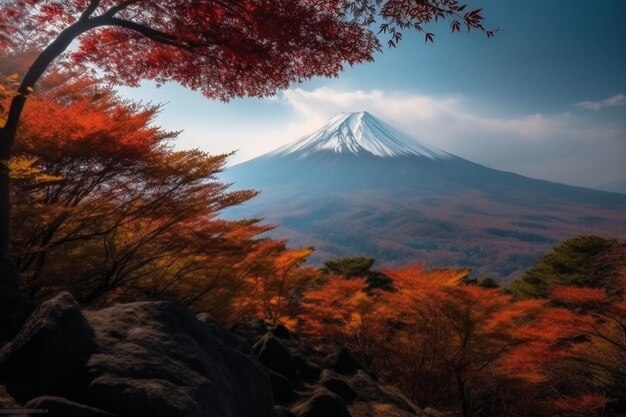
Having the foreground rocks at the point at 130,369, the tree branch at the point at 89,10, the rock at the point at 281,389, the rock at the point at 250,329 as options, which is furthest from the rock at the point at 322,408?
the tree branch at the point at 89,10

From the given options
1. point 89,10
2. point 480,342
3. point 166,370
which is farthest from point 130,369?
point 480,342

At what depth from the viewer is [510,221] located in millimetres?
169875

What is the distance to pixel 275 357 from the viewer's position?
555cm

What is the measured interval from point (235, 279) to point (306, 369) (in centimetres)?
386

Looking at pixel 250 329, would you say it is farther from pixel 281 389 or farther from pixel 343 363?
pixel 281 389

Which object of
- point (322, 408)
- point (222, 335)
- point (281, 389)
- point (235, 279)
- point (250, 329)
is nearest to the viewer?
point (322, 408)

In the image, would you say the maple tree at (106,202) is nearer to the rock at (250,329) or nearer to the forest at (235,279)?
the forest at (235,279)

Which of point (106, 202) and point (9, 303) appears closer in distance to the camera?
point (9, 303)

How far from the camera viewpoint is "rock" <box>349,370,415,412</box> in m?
5.62

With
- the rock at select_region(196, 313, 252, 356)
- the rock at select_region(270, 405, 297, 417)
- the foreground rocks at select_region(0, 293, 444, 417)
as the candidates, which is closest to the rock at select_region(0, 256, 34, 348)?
the foreground rocks at select_region(0, 293, 444, 417)

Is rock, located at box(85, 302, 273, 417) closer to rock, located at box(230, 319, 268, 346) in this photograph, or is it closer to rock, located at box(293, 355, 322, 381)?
rock, located at box(293, 355, 322, 381)

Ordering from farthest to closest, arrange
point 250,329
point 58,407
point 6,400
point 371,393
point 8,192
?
point 250,329
point 371,393
point 8,192
point 6,400
point 58,407

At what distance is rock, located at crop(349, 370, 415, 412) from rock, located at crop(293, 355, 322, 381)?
569mm

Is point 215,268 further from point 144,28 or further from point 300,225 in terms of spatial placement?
point 300,225
